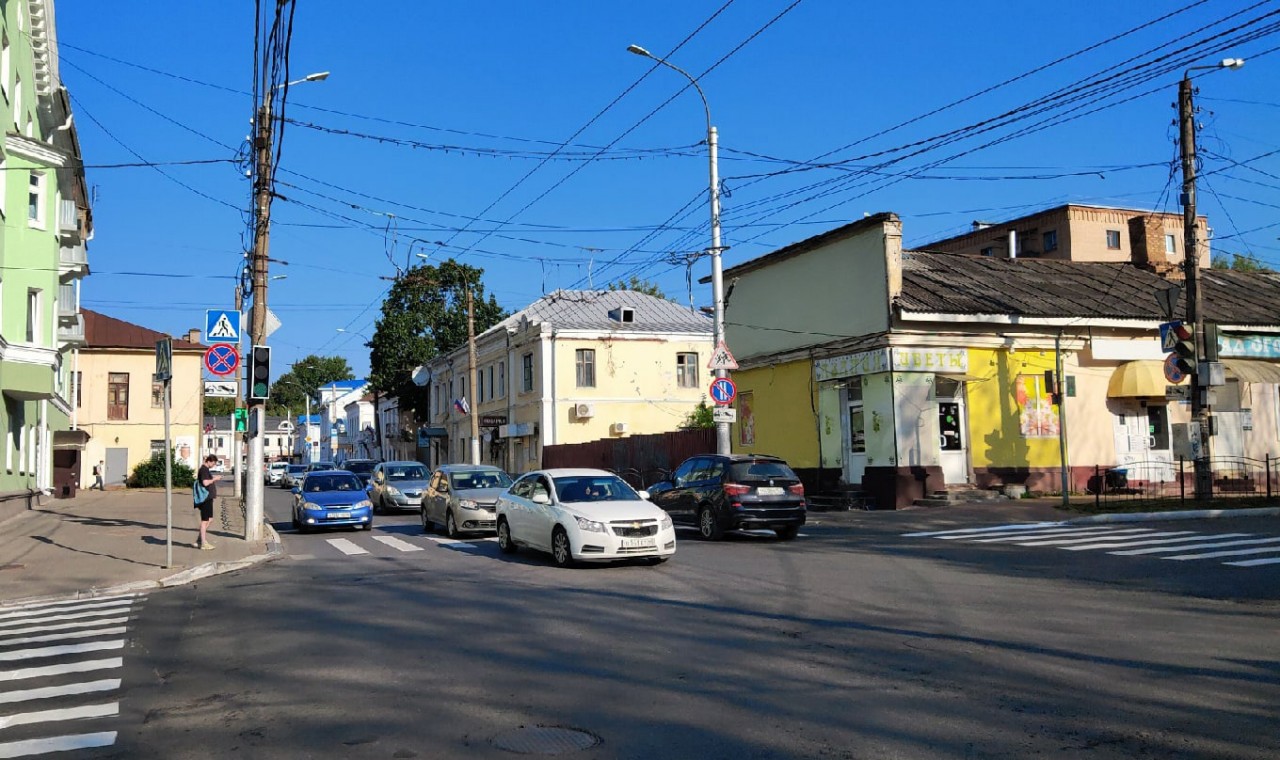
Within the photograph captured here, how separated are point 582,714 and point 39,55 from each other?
32757 mm

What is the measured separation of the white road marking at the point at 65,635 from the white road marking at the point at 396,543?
7.88 meters

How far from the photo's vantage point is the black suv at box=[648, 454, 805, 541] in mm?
17875

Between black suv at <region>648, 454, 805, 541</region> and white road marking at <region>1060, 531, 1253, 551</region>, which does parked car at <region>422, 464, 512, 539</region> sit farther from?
white road marking at <region>1060, 531, 1253, 551</region>

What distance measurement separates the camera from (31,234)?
28.8 m

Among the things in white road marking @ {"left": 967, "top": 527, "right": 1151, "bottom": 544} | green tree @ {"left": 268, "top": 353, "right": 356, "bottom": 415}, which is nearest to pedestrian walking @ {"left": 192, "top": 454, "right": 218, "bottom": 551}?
white road marking @ {"left": 967, "top": 527, "right": 1151, "bottom": 544}

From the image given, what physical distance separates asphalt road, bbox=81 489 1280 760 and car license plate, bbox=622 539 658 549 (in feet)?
1.36

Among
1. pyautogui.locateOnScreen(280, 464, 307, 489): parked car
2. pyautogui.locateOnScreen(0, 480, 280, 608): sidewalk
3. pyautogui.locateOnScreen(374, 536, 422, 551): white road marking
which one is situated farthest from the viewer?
pyautogui.locateOnScreen(280, 464, 307, 489): parked car

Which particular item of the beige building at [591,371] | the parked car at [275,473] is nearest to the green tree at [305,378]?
the parked car at [275,473]

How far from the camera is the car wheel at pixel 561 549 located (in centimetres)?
1452

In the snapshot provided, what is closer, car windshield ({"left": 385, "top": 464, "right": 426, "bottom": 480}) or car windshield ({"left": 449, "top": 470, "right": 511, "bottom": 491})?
car windshield ({"left": 449, "top": 470, "right": 511, "bottom": 491})

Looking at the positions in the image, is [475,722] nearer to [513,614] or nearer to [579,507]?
[513,614]

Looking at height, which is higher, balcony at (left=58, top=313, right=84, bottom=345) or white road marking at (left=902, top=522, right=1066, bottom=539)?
balcony at (left=58, top=313, right=84, bottom=345)

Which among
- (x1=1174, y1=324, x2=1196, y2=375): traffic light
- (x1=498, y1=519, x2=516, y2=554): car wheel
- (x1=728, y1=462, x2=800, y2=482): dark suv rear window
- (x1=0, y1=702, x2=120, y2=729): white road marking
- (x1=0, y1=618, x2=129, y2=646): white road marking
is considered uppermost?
(x1=1174, y1=324, x2=1196, y2=375): traffic light

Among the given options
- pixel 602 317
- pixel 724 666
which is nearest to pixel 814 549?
pixel 724 666
